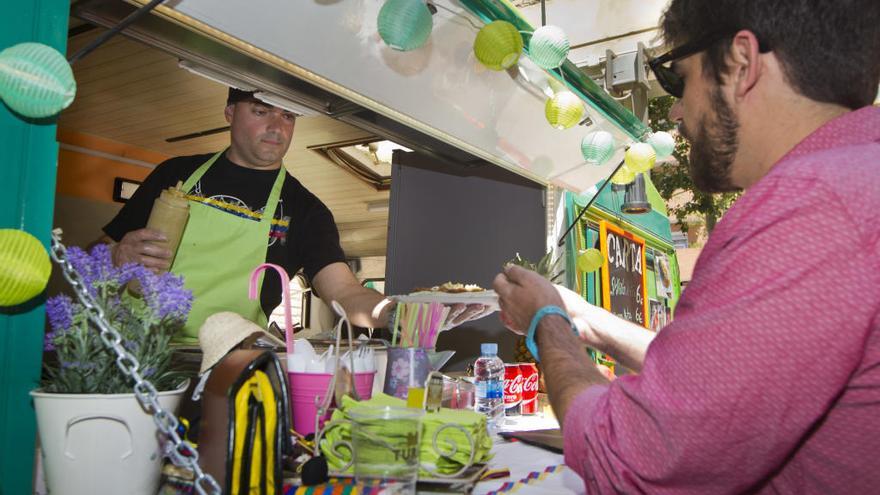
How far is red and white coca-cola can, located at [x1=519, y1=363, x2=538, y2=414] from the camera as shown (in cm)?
240

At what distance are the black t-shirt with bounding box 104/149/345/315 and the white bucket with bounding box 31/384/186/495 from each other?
1696 millimetres

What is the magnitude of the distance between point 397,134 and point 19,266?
6.74ft

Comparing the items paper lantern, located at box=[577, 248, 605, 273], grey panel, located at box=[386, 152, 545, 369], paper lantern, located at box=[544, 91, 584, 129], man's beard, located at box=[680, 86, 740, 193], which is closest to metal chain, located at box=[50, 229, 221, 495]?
man's beard, located at box=[680, 86, 740, 193]

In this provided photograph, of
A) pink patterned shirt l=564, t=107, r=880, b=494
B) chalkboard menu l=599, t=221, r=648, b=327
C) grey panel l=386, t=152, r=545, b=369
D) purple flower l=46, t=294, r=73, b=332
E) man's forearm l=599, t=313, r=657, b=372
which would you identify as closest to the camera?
pink patterned shirt l=564, t=107, r=880, b=494

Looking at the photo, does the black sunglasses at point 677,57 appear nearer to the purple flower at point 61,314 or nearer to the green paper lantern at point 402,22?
the green paper lantern at point 402,22

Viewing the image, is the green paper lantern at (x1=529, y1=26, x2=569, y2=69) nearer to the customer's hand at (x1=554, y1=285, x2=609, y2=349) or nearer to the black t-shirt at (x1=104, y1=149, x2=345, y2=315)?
the customer's hand at (x1=554, y1=285, x2=609, y2=349)

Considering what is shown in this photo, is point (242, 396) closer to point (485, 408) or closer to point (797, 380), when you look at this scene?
point (797, 380)

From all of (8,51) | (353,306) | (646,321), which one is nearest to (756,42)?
(8,51)

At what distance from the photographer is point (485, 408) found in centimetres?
217

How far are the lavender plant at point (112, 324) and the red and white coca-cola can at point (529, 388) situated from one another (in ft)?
5.03

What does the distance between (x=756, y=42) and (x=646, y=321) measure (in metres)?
4.53

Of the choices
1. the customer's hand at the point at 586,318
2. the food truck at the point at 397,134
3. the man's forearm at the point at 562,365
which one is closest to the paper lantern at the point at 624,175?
A: the food truck at the point at 397,134

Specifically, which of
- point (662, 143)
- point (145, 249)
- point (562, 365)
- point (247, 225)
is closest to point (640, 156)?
point (662, 143)

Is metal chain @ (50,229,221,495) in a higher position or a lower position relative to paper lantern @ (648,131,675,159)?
lower
